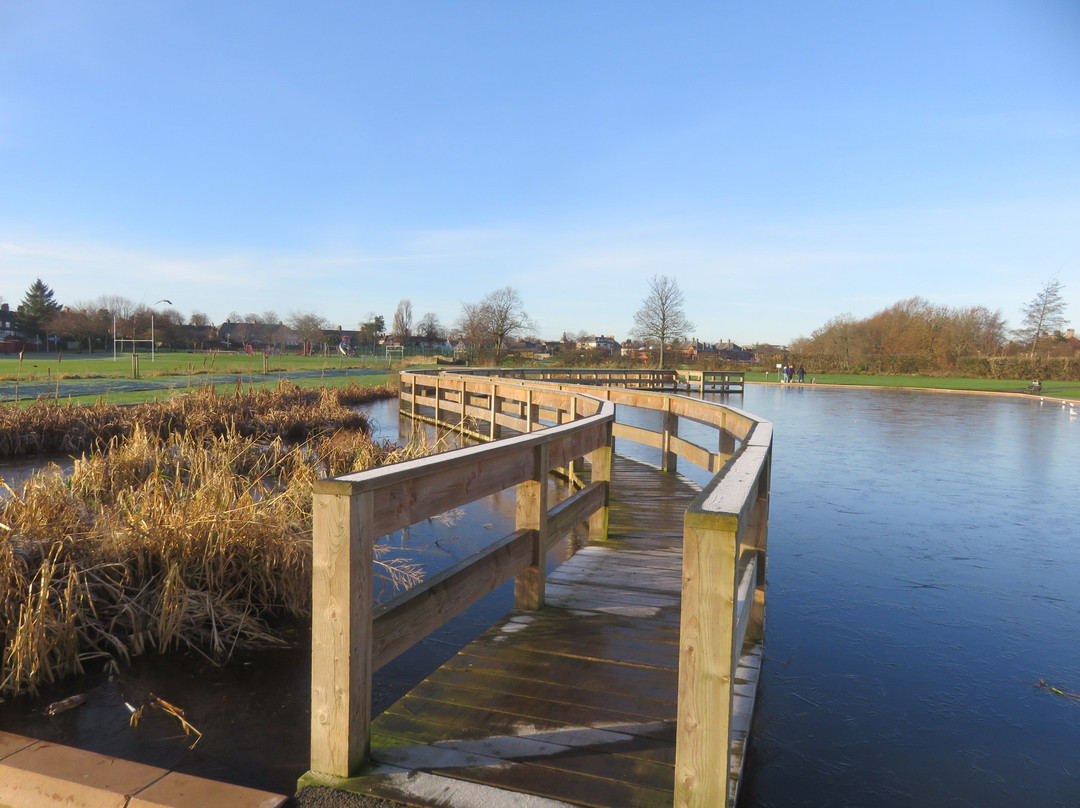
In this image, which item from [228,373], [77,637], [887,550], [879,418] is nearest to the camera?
[77,637]

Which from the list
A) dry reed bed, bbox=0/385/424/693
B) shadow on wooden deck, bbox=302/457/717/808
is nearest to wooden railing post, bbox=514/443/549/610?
shadow on wooden deck, bbox=302/457/717/808

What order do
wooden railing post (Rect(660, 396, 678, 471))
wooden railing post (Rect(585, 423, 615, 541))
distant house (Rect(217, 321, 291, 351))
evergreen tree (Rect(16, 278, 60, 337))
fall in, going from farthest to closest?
distant house (Rect(217, 321, 291, 351))
evergreen tree (Rect(16, 278, 60, 337))
wooden railing post (Rect(660, 396, 678, 471))
wooden railing post (Rect(585, 423, 615, 541))

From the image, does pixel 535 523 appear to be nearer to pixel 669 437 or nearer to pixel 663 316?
pixel 669 437

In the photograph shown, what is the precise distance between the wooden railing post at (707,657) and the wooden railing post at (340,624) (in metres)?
1.03

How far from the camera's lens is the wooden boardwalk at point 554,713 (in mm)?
2303

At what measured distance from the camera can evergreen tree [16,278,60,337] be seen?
69.3 m

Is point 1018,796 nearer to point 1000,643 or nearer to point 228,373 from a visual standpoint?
point 1000,643

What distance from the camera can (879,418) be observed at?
18.5m

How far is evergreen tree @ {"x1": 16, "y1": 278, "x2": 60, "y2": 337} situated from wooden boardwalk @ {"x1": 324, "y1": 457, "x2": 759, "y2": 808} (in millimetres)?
79841

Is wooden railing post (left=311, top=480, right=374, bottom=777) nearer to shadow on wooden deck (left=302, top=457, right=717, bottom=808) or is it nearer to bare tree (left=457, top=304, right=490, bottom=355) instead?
shadow on wooden deck (left=302, top=457, right=717, bottom=808)

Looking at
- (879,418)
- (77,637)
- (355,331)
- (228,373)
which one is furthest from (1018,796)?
(355,331)

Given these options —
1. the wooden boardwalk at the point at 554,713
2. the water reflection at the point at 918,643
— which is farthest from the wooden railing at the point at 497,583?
the water reflection at the point at 918,643

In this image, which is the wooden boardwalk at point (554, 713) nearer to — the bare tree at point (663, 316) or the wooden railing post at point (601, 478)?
the wooden railing post at point (601, 478)

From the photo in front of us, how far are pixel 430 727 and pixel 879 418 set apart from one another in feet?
59.9
